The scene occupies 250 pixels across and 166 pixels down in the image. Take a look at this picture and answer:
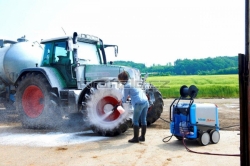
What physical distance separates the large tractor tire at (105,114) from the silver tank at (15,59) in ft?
14.4

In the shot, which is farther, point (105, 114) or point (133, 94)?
point (105, 114)

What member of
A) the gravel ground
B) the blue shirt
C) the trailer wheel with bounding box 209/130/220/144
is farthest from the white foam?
the trailer wheel with bounding box 209/130/220/144

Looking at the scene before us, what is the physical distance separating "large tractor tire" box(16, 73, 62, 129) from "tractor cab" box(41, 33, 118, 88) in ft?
1.95

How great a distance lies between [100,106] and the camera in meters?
7.74

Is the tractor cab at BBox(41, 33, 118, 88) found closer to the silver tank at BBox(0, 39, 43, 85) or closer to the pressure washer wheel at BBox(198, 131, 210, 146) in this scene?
the silver tank at BBox(0, 39, 43, 85)

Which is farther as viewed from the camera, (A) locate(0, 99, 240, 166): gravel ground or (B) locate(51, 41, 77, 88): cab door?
(B) locate(51, 41, 77, 88): cab door

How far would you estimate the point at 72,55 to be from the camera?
8828mm

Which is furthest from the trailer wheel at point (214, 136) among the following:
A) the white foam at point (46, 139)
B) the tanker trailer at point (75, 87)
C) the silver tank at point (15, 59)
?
the silver tank at point (15, 59)

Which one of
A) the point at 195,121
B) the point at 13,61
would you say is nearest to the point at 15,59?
the point at 13,61

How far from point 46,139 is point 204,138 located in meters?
3.71

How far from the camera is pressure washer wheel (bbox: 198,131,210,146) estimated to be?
20.7 ft

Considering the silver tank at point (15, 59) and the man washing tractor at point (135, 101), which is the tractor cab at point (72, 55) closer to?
the silver tank at point (15, 59)

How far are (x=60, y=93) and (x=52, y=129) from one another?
3.67 ft

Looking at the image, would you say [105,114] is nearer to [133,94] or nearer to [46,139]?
[133,94]
